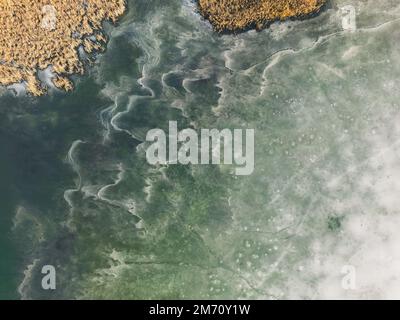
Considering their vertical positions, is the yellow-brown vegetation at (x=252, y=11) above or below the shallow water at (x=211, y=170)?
above

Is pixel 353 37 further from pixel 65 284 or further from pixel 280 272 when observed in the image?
pixel 65 284

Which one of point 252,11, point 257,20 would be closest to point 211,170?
point 257,20

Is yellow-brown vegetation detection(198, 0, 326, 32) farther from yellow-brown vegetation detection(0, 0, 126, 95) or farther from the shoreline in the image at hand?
yellow-brown vegetation detection(0, 0, 126, 95)

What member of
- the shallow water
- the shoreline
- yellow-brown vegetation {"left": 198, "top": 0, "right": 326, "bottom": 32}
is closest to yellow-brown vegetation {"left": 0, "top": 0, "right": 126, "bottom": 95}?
the shallow water

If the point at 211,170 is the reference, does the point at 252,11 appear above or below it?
above

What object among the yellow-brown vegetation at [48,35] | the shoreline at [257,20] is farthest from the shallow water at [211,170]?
the yellow-brown vegetation at [48,35]

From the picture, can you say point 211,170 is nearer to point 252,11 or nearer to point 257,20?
point 257,20

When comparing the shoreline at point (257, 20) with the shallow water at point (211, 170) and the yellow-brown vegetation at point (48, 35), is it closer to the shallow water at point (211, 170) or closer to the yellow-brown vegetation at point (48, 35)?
the shallow water at point (211, 170)

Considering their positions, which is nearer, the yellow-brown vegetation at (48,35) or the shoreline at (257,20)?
the yellow-brown vegetation at (48,35)
